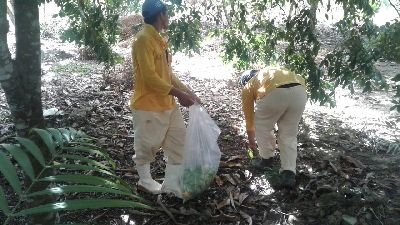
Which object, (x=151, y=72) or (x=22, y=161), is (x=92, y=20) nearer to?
(x=151, y=72)

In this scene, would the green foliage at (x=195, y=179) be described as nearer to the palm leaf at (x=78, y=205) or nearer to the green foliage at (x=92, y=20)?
the green foliage at (x=92, y=20)

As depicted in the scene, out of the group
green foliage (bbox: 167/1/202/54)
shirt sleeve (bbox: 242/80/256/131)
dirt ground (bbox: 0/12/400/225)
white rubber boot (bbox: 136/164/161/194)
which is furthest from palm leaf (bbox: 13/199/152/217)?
green foliage (bbox: 167/1/202/54)

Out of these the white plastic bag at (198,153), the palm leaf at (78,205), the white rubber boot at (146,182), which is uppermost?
the palm leaf at (78,205)

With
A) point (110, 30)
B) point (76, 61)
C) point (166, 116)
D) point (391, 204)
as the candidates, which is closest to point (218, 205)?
point (166, 116)

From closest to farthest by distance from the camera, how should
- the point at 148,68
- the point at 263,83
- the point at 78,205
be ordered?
1. the point at 78,205
2. the point at 148,68
3. the point at 263,83

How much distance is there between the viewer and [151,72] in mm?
2945

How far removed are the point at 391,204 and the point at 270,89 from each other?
1.29 metres

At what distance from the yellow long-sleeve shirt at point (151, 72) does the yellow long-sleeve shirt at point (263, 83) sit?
2.18 feet

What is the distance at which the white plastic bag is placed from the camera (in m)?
3.07

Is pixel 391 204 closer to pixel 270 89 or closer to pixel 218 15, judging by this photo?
pixel 270 89

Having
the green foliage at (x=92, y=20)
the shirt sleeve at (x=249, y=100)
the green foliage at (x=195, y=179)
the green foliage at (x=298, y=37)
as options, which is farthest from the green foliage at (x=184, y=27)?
the green foliage at (x=195, y=179)

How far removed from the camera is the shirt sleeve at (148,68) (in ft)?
9.63

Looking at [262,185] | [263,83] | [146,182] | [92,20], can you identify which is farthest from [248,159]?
[92,20]

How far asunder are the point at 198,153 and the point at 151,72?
0.72m
